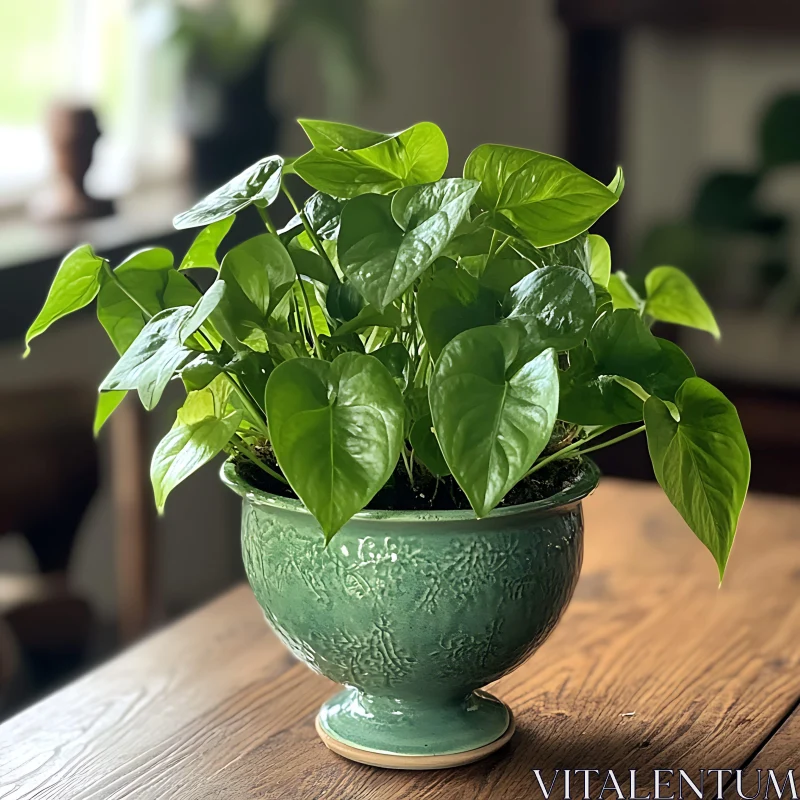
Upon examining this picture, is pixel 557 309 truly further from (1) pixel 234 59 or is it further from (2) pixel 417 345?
(1) pixel 234 59

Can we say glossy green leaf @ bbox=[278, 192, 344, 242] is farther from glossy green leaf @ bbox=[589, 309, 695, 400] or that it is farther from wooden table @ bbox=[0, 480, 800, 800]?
wooden table @ bbox=[0, 480, 800, 800]

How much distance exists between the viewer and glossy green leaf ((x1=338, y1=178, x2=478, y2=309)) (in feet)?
1.90

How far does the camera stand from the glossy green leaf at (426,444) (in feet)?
2.08

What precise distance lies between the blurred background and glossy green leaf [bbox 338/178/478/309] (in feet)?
3.47

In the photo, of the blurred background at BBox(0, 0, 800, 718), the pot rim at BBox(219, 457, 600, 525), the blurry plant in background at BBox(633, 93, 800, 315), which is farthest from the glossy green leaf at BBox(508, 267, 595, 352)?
the blurry plant in background at BBox(633, 93, 800, 315)

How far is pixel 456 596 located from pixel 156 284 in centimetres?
26

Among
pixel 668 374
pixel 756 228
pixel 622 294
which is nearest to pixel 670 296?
pixel 622 294

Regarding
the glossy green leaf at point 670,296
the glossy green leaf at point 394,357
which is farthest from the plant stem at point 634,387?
the glossy green leaf at point 670,296

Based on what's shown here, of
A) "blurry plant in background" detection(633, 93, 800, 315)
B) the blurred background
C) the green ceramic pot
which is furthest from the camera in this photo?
"blurry plant in background" detection(633, 93, 800, 315)

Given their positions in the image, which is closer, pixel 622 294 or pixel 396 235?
pixel 396 235

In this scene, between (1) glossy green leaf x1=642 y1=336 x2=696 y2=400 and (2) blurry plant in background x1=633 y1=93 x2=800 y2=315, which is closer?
(1) glossy green leaf x1=642 y1=336 x2=696 y2=400

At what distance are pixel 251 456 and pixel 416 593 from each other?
0.12 meters

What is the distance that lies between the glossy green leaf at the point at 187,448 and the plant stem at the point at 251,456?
4cm

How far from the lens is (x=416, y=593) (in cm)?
66
